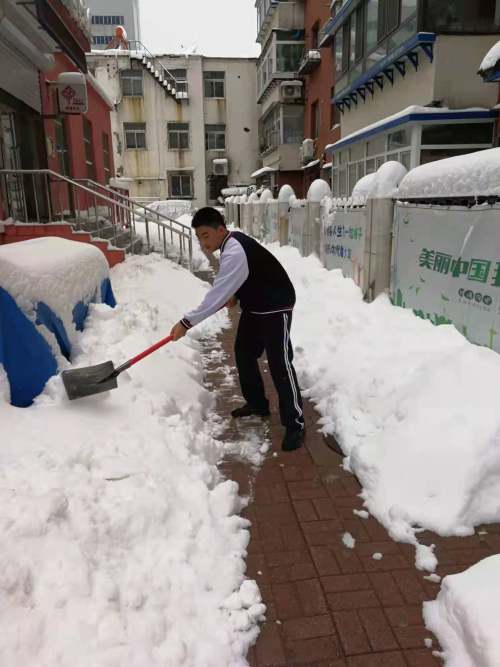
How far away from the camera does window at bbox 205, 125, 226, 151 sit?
33.6 m

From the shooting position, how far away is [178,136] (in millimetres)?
32500

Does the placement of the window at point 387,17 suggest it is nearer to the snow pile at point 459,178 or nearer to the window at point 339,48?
the window at point 339,48

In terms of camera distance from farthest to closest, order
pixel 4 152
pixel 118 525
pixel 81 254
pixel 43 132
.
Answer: pixel 43 132, pixel 4 152, pixel 81 254, pixel 118 525

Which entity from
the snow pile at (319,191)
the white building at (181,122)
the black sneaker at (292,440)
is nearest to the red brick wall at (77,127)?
the snow pile at (319,191)

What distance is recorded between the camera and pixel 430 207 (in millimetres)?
4855

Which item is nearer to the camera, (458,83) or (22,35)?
(22,35)

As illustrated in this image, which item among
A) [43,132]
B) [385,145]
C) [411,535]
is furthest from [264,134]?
[411,535]

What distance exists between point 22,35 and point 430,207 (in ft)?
22.0

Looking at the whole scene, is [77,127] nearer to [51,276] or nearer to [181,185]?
[51,276]

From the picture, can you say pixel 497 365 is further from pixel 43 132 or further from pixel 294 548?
pixel 43 132

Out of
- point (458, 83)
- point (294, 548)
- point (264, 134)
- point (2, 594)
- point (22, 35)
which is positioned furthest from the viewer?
point (264, 134)

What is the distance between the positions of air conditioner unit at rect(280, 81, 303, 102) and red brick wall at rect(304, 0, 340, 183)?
64cm

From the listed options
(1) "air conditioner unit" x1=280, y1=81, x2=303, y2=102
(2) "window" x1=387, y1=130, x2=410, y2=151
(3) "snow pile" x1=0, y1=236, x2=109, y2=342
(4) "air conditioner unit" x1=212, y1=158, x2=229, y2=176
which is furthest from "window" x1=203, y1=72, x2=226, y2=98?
(3) "snow pile" x1=0, y1=236, x2=109, y2=342

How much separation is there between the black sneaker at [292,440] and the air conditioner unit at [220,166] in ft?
104
